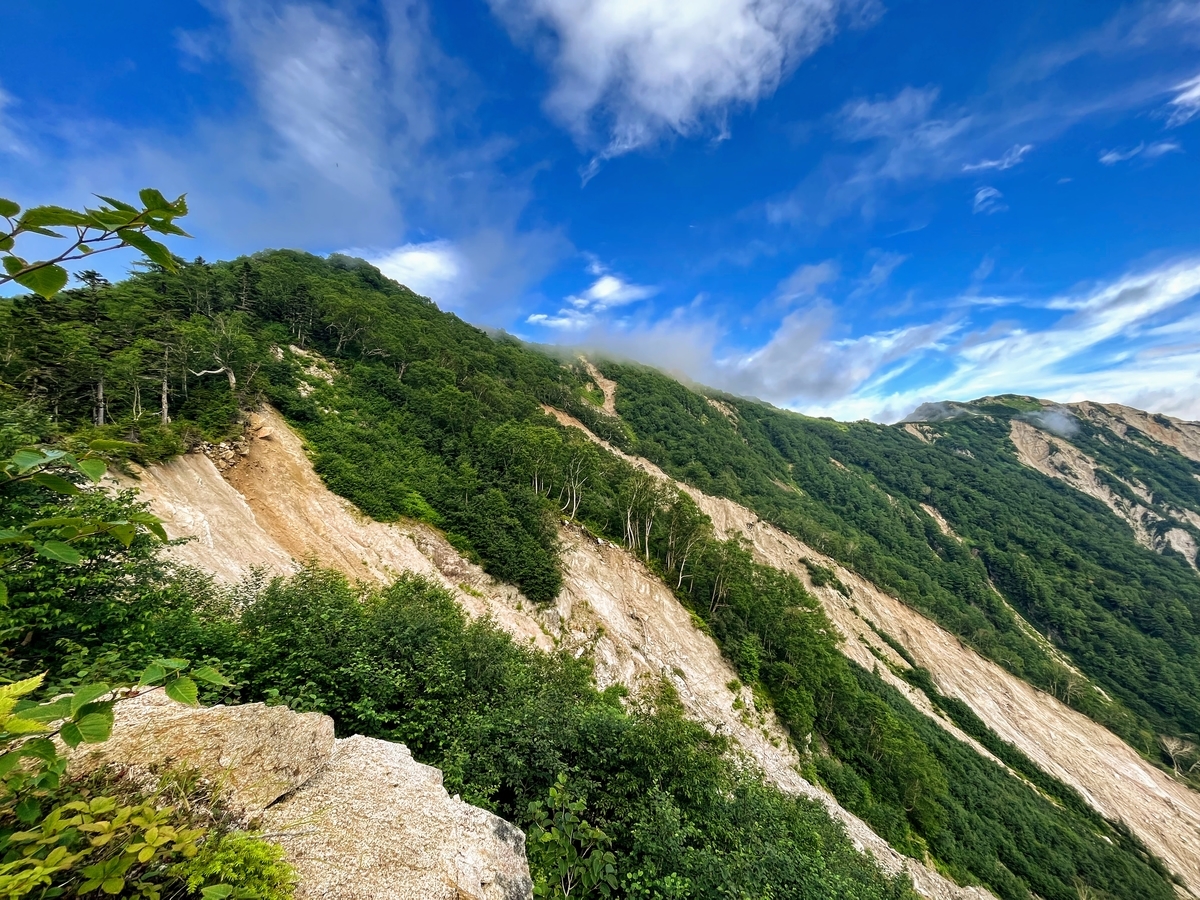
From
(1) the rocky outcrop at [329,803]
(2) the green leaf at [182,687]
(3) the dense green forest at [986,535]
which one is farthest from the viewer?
(3) the dense green forest at [986,535]

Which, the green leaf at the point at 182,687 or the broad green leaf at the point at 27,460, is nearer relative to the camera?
the broad green leaf at the point at 27,460

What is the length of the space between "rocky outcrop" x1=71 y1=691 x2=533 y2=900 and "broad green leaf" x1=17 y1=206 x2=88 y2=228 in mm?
4454

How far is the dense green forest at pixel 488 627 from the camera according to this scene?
7.78 meters

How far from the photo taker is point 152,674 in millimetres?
1599

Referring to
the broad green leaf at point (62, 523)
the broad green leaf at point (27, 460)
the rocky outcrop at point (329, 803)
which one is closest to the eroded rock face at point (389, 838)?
the rocky outcrop at point (329, 803)

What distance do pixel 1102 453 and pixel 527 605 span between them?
230710 mm

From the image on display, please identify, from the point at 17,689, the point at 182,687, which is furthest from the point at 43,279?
the point at 17,689

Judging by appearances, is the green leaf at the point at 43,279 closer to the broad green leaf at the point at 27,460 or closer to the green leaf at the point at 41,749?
the broad green leaf at the point at 27,460

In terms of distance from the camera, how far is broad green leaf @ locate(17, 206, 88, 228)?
1423mm

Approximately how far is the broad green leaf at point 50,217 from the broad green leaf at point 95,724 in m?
1.66

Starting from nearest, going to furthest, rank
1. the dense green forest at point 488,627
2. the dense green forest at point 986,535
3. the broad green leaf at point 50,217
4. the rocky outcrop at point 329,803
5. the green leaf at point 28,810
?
the broad green leaf at point 50,217 → the green leaf at point 28,810 → the rocky outcrop at point 329,803 → the dense green forest at point 488,627 → the dense green forest at point 986,535

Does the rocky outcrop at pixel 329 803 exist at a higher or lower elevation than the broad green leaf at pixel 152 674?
lower

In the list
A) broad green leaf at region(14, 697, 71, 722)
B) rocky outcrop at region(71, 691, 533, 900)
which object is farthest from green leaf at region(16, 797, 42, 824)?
rocky outcrop at region(71, 691, 533, 900)

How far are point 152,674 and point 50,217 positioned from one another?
157cm
